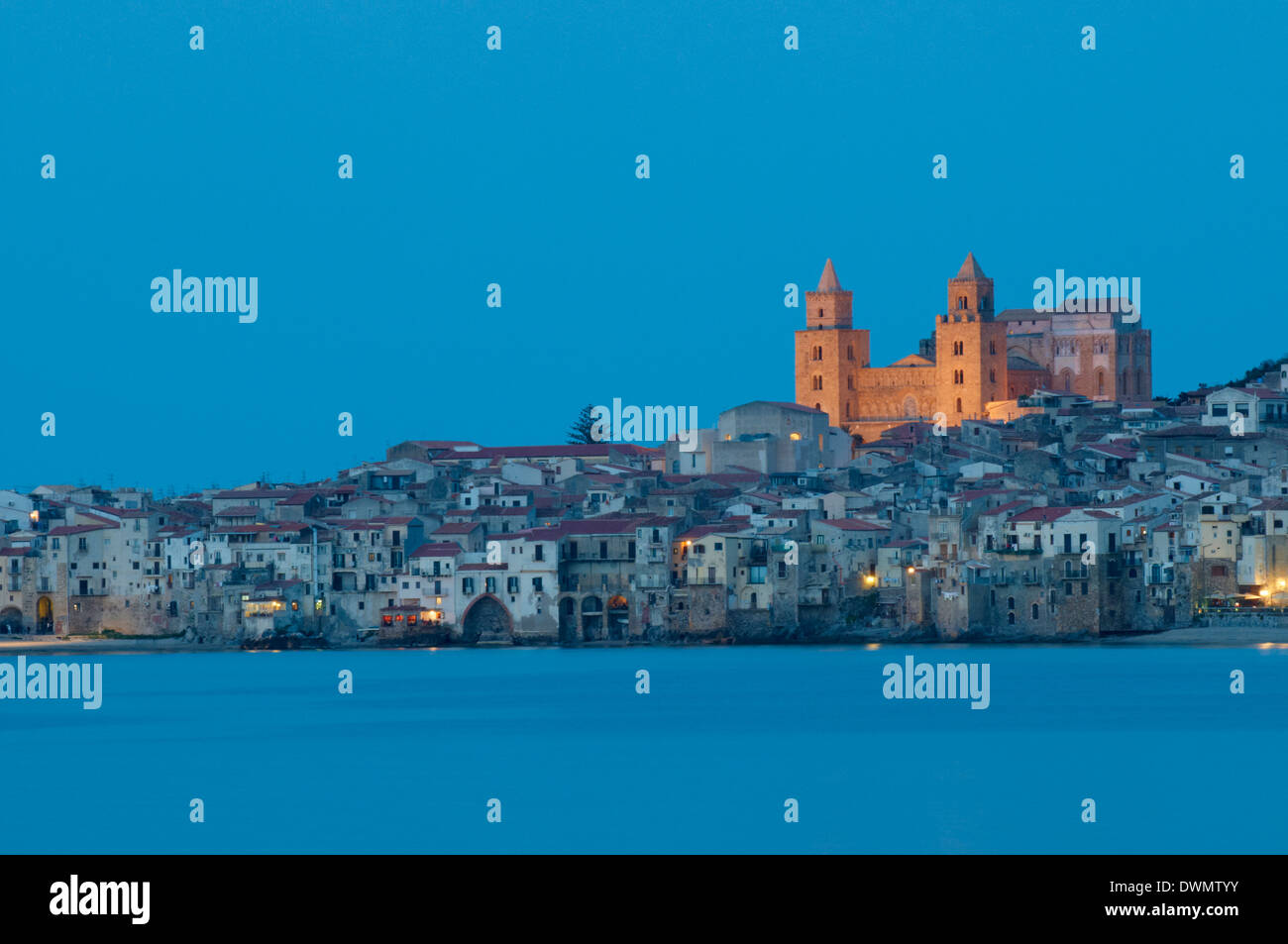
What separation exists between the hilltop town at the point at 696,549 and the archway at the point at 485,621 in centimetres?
6

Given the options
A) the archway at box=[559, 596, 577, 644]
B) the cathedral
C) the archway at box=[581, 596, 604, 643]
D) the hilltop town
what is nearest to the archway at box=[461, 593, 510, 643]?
the hilltop town

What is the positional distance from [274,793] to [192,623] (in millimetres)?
29173

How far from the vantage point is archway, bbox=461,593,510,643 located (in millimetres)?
65688

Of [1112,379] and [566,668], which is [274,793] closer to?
[566,668]

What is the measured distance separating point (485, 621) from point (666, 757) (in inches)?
886

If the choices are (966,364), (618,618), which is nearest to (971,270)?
(966,364)

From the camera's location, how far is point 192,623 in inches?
2675

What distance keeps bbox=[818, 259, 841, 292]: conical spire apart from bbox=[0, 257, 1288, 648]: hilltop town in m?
30.6

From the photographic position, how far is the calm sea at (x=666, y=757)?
34875mm

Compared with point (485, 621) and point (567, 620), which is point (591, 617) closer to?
point (567, 620)

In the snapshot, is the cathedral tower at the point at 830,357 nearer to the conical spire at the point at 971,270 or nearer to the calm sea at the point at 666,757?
the conical spire at the point at 971,270

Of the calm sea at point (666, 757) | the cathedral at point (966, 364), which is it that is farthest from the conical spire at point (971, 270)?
the calm sea at point (666, 757)

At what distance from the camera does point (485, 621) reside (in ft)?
217
